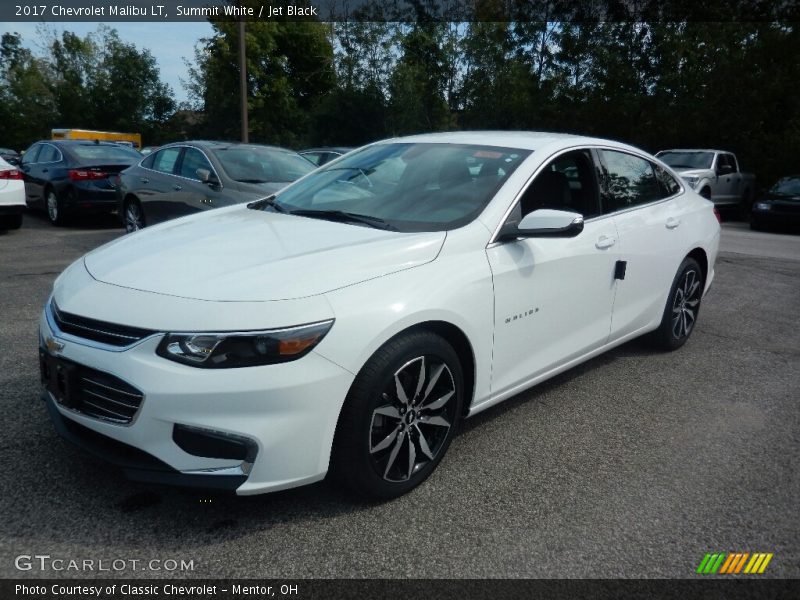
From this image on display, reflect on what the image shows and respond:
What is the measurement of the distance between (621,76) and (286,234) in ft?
90.2

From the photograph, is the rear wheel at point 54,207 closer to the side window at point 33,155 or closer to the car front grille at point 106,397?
the side window at point 33,155

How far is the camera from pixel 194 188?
8375 millimetres

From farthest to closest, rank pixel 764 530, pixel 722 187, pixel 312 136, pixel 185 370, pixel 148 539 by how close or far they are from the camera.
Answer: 1. pixel 312 136
2. pixel 722 187
3. pixel 764 530
4. pixel 148 539
5. pixel 185 370

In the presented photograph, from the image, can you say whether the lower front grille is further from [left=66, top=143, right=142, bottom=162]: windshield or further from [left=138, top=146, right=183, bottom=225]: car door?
[left=66, top=143, right=142, bottom=162]: windshield

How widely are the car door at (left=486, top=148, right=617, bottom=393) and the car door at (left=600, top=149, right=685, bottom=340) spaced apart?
153 mm

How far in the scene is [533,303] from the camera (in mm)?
3434

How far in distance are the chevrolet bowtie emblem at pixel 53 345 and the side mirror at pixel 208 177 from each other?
18.0ft

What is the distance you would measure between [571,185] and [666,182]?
137 cm

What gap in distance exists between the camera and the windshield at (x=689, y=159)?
17.8 meters

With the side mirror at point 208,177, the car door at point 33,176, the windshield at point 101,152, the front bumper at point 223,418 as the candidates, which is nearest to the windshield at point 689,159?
the windshield at point 101,152

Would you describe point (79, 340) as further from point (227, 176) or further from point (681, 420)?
point (227, 176)

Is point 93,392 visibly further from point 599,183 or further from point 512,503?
point 599,183

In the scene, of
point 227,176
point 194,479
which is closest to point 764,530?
point 194,479

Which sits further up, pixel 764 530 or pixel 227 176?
pixel 227 176
